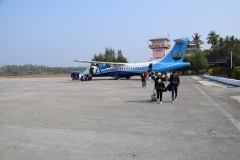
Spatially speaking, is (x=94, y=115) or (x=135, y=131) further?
(x=94, y=115)

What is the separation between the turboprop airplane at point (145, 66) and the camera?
32.9m

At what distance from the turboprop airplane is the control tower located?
32282 millimetres

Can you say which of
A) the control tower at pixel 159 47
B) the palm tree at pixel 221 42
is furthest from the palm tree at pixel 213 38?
the control tower at pixel 159 47

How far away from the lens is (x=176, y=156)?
4516 mm

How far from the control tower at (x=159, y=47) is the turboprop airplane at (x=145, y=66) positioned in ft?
106

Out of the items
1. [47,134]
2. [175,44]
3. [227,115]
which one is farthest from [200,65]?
[47,134]

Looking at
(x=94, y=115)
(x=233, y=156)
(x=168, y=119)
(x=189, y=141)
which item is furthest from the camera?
(x=94, y=115)

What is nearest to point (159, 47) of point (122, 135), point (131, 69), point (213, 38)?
point (213, 38)

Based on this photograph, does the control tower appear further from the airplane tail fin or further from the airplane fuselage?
the airplane tail fin

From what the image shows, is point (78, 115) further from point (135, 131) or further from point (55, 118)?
point (135, 131)

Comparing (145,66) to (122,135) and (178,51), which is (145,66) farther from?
(122,135)

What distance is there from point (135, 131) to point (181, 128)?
1307 millimetres

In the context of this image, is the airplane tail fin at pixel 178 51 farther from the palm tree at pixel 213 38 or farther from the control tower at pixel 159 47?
the palm tree at pixel 213 38

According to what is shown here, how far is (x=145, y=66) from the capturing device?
114 feet
